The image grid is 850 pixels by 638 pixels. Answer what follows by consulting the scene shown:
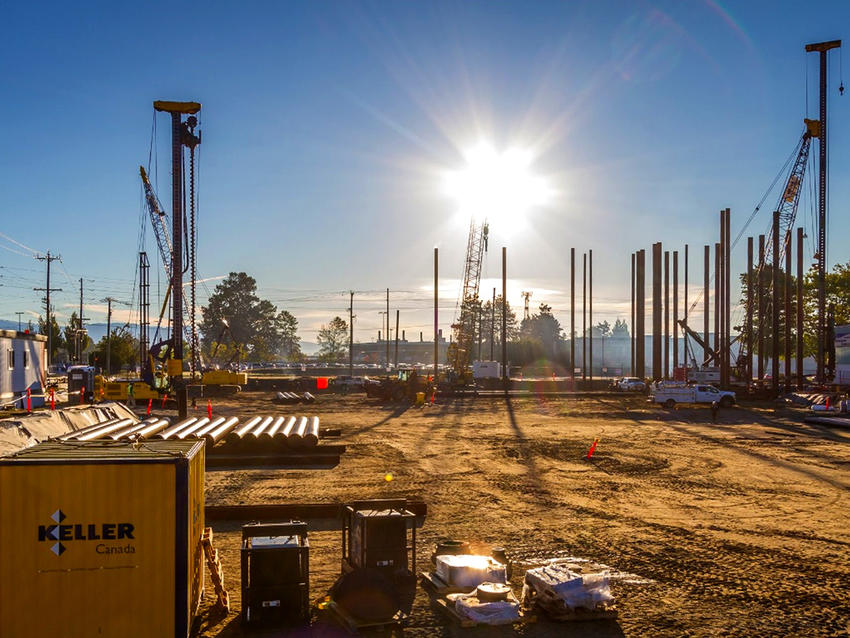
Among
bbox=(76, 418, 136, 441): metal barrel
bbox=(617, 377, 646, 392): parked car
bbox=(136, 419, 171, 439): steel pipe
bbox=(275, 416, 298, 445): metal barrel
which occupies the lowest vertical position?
bbox=(617, 377, 646, 392): parked car

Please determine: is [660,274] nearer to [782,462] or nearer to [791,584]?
A: [782,462]

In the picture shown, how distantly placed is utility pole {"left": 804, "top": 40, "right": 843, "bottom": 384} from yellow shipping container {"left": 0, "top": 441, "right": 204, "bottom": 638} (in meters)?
58.3

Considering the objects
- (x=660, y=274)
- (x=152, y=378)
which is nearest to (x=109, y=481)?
(x=152, y=378)

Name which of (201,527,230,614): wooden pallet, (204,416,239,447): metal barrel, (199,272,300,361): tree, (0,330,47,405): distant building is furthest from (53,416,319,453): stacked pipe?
(199,272,300,361): tree

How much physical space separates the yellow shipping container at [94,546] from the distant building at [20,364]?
23577mm

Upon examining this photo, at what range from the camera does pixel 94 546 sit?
762 cm

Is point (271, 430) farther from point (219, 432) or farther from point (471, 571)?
point (471, 571)

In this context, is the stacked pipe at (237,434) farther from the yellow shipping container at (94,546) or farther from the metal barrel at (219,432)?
the yellow shipping container at (94,546)

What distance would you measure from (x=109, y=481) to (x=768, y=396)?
58.1 m

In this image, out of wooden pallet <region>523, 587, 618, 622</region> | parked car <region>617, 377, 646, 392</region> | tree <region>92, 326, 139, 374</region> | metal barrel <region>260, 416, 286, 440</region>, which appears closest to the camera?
wooden pallet <region>523, 587, 618, 622</region>

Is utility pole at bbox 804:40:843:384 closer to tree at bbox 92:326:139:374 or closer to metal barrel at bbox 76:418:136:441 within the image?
metal barrel at bbox 76:418:136:441

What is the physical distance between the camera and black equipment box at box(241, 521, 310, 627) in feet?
28.5

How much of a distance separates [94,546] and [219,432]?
1565cm

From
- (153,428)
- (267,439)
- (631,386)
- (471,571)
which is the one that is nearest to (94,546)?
(471,571)
